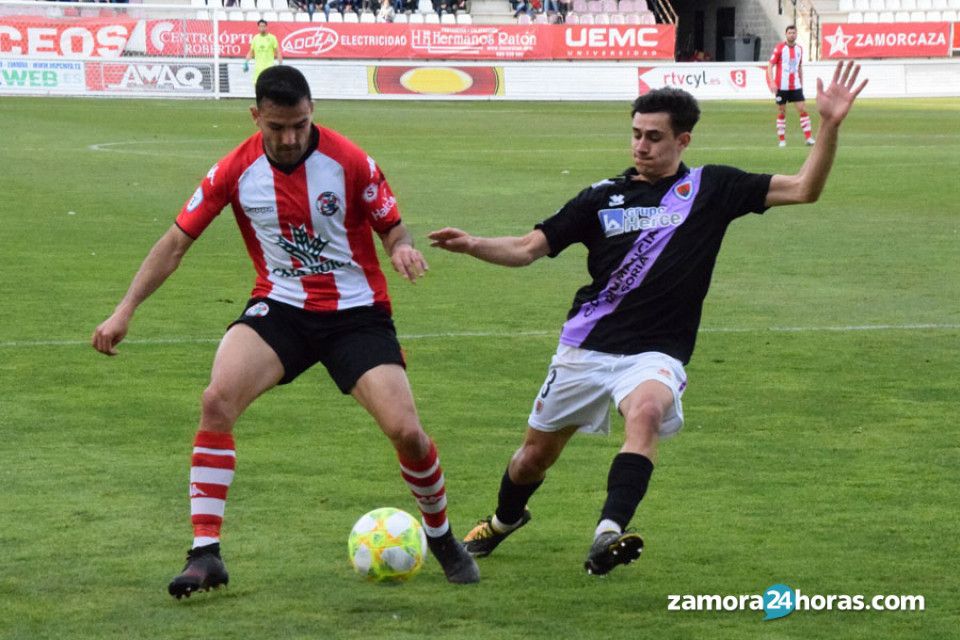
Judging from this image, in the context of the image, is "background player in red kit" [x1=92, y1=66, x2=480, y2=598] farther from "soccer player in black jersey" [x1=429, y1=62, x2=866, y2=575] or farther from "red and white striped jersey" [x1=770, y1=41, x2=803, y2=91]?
→ "red and white striped jersey" [x1=770, y1=41, x2=803, y2=91]

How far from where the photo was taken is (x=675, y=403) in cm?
564

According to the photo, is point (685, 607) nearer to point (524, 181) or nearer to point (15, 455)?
point (15, 455)

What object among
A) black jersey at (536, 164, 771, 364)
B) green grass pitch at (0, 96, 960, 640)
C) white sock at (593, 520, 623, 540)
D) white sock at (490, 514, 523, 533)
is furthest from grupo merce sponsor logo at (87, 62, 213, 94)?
white sock at (593, 520, 623, 540)

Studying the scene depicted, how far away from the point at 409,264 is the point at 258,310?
63 cm

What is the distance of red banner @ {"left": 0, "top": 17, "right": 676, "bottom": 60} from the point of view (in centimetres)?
3988

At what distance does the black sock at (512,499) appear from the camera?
20.2 feet

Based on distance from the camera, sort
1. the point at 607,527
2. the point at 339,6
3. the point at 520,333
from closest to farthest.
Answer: the point at 607,527
the point at 520,333
the point at 339,6

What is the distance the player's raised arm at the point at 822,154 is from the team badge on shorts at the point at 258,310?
1.87 meters

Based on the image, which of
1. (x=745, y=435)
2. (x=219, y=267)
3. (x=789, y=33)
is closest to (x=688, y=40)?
(x=789, y=33)

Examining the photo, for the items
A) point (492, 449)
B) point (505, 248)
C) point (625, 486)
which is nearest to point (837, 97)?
point (505, 248)

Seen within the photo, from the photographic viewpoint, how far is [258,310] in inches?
236

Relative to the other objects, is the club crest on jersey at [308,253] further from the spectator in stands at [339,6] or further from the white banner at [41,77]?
the spectator in stands at [339,6]

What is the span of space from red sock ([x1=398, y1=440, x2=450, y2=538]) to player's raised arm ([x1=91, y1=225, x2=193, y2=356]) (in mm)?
1101
